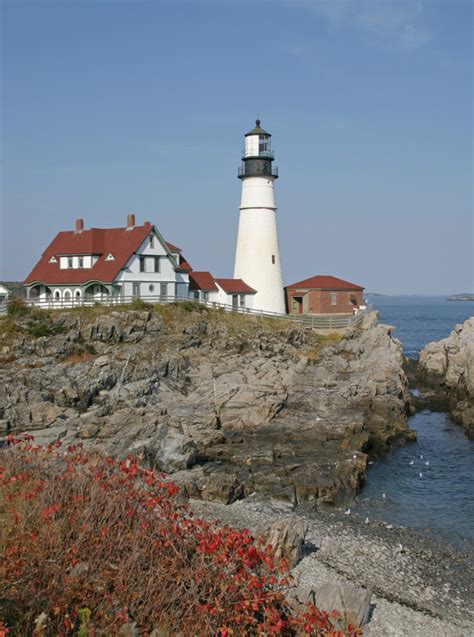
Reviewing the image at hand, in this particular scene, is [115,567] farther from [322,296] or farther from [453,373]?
[322,296]

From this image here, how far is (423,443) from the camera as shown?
3431 centimetres

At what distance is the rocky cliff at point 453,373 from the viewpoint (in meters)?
41.6

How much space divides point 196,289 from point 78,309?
10910 millimetres

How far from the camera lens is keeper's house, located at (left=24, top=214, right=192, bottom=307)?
44156mm

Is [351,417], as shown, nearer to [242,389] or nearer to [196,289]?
[242,389]

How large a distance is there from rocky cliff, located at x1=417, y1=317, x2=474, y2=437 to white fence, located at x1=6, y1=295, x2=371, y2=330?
22.0ft

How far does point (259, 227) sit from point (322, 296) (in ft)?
26.4

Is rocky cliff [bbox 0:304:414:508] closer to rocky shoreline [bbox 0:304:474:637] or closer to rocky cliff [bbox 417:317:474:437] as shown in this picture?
rocky shoreline [bbox 0:304:474:637]

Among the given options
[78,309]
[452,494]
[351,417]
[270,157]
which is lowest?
[452,494]

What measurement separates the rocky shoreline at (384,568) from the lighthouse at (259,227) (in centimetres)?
2722

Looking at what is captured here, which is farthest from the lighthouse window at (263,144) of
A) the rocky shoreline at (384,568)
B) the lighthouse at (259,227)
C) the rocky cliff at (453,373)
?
the rocky shoreline at (384,568)

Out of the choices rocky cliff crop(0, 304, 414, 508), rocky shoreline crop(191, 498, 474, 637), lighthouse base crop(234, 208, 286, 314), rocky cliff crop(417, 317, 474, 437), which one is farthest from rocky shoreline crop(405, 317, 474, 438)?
rocky shoreline crop(191, 498, 474, 637)

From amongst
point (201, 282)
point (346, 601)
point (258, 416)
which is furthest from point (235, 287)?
point (346, 601)

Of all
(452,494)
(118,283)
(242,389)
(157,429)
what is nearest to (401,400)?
(242,389)
